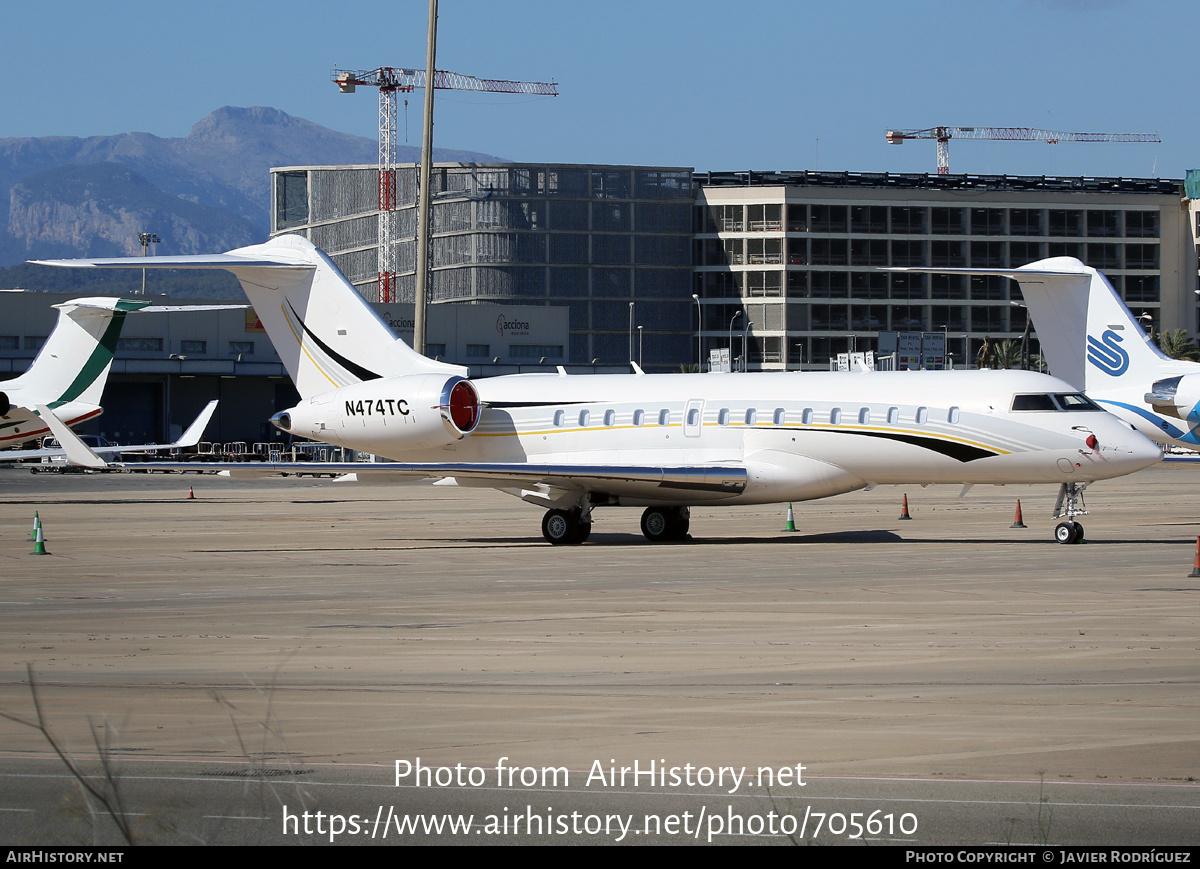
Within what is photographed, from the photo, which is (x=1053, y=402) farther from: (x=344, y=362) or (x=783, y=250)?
(x=783, y=250)

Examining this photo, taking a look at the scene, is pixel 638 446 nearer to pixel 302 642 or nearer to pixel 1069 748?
pixel 302 642

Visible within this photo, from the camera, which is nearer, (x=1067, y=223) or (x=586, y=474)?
(x=586, y=474)

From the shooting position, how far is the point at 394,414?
25.7 metres

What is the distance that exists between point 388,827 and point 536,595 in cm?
1024

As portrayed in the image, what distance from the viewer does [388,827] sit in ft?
21.5

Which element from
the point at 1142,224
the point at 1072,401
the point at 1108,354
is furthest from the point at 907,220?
the point at 1072,401

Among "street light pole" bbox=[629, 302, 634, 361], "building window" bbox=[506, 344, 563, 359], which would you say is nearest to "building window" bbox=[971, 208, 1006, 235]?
"street light pole" bbox=[629, 302, 634, 361]

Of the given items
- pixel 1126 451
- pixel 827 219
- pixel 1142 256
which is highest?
pixel 827 219

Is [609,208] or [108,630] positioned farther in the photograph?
[609,208]

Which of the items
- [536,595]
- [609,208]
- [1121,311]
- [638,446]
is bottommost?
[536,595]

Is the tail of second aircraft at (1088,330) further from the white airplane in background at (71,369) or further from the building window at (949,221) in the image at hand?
the building window at (949,221)

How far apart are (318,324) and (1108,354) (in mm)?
16594

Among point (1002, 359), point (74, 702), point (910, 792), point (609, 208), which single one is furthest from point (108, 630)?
point (609, 208)

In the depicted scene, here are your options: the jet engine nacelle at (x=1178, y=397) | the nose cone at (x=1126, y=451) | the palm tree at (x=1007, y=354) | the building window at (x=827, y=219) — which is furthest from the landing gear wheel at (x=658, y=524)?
the building window at (x=827, y=219)
